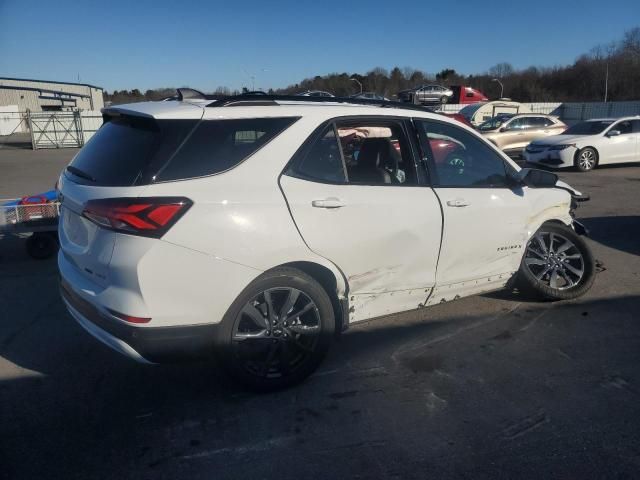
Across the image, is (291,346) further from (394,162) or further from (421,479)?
(394,162)

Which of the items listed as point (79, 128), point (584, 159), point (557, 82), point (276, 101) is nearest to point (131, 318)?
point (276, 101)

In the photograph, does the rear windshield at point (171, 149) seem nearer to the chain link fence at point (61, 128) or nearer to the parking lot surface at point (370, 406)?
the parking lot surface at point (370, 406)

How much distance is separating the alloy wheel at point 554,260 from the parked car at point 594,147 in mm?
11347

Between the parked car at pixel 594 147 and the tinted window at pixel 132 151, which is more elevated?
the tinted window at pixel 132 151

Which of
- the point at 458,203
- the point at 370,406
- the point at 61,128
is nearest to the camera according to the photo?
the point at 370,406

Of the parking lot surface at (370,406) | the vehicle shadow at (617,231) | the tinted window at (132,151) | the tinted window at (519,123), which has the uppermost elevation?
the tinted window at (519,123)

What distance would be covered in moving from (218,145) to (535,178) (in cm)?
277

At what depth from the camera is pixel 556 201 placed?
4.61m

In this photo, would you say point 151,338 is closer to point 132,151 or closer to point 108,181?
point 108,181

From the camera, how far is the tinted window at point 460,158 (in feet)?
13.0

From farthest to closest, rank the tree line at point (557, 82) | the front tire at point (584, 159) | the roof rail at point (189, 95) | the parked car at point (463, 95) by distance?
the tree line at point (557, 82)
the parked car at point (463, 95)
the front tire at point (584, 159)
the roof rail at point (189, 95)

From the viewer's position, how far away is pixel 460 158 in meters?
4.25

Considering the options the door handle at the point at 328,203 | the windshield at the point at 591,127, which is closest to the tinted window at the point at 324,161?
the door handle at the point at 328,203

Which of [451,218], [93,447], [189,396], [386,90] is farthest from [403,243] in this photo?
[386,90]
